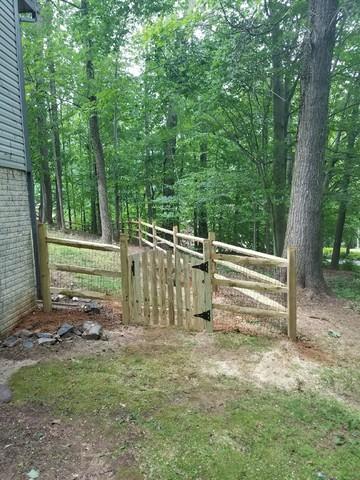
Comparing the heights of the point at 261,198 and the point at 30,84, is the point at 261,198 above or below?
below

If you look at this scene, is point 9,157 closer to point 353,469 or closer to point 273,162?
point 353,469

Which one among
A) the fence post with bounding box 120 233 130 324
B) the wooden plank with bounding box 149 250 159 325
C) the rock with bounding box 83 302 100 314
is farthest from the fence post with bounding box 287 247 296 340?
the rock with bounding box 83 302 100 314

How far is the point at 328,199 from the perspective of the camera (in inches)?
353

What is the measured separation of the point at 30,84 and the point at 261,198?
30.2ft

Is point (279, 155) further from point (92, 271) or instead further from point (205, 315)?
point (92, 271)

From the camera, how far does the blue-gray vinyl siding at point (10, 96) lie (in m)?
4.72

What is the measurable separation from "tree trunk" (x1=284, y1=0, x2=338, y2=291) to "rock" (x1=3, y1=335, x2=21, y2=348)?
195 inches

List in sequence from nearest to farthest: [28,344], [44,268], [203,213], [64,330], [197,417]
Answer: [197,417], [28,344], [64,330], [44,268], [203,213]

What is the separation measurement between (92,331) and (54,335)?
0.50 meters

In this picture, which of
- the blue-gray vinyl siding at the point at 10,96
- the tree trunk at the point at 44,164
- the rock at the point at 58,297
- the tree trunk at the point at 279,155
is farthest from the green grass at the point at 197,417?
the tree trunk at the point at 44,164

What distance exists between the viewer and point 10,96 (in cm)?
495

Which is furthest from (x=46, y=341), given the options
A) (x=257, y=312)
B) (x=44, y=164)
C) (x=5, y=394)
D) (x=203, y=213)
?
(x=44, y=164)

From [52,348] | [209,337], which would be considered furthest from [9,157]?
[209,337]

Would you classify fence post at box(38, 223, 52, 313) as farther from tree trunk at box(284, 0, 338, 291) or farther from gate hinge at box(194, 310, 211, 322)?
tree trunk at box(284, 0, 338, 291)
